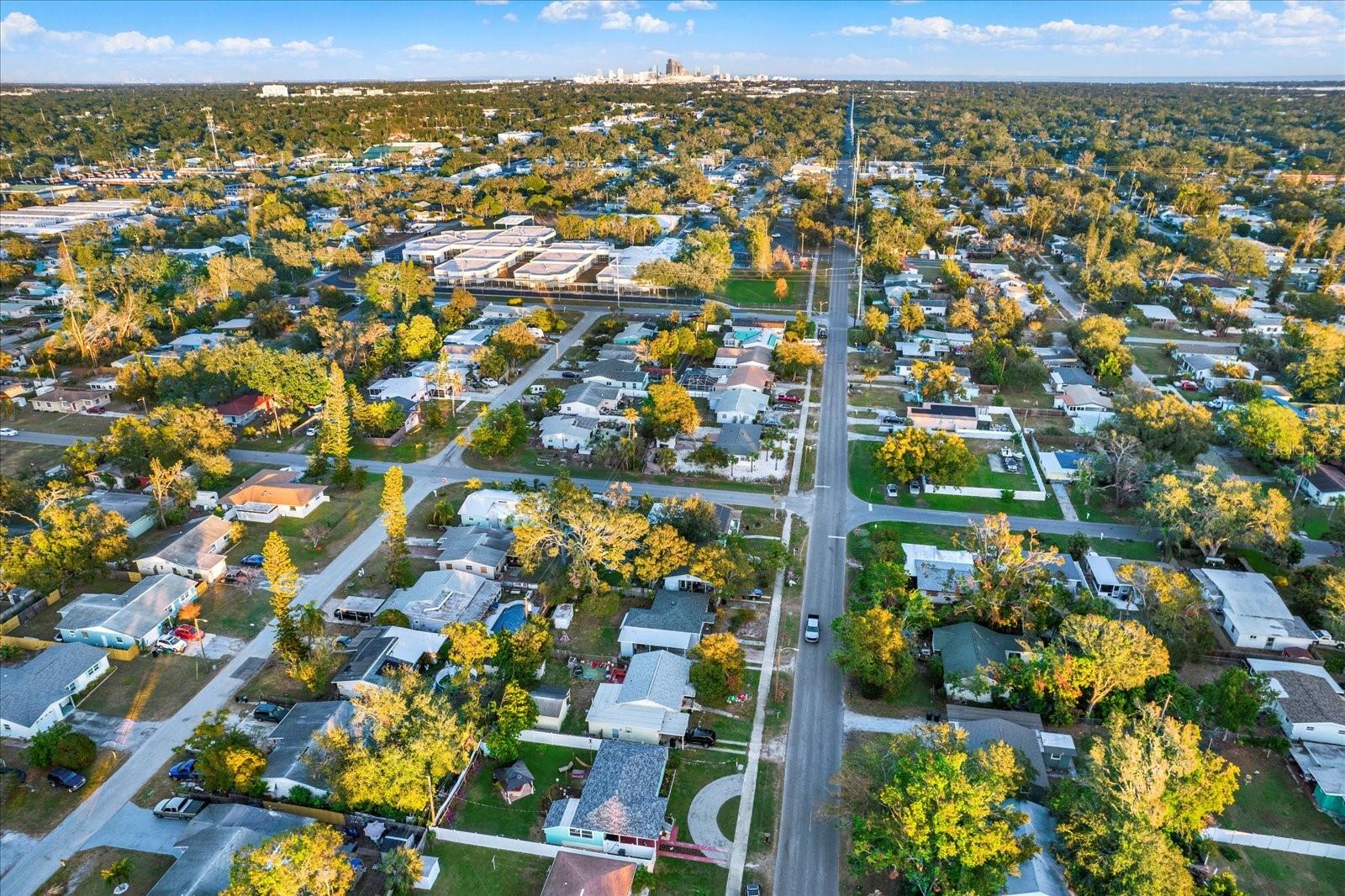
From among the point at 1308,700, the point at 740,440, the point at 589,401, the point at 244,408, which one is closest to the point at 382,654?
the point at 740,440

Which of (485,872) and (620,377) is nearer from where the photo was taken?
(485,872)

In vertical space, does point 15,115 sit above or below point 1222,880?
above

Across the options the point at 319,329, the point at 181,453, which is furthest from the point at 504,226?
the point at 181,453

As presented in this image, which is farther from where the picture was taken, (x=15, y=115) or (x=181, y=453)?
(x=15, y=115)

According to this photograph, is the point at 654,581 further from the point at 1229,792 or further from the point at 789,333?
the point at 789,333

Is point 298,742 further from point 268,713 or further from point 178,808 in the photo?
point 178,808
